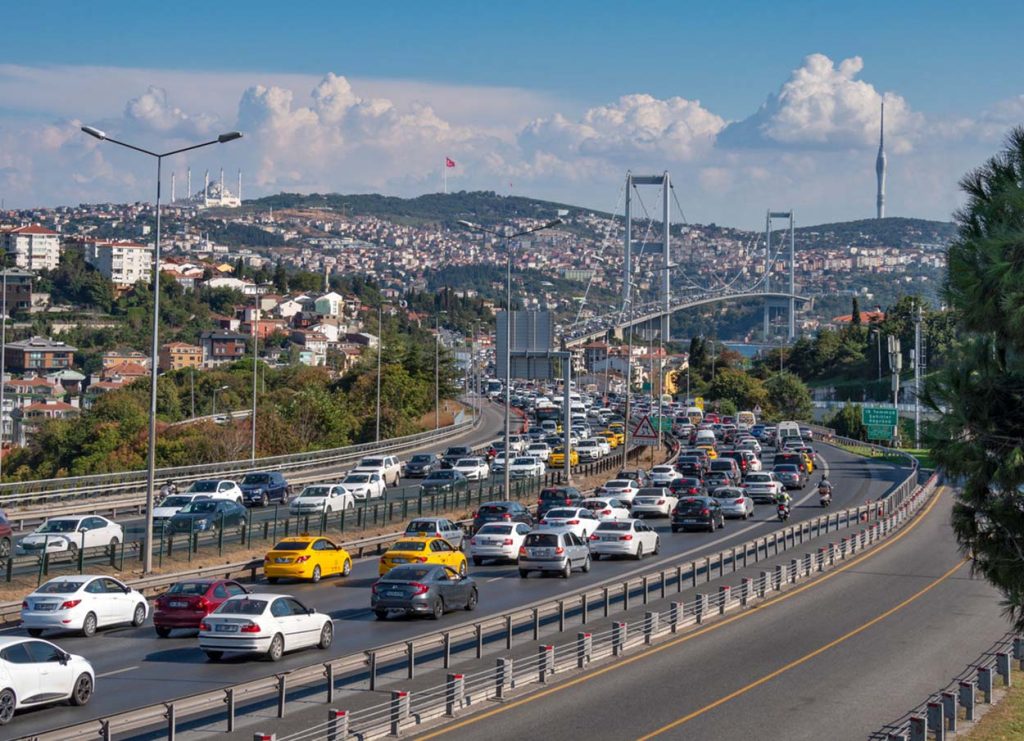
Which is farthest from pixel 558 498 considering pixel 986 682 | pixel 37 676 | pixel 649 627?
pixel 37 676

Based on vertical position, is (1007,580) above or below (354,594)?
above

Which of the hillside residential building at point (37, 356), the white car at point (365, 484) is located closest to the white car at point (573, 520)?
the white car at point (365, 484)

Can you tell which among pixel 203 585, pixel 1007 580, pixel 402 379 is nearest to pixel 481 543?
pixel 203 585

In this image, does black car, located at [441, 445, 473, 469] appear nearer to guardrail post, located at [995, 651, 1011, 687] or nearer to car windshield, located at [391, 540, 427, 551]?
car windshield, located at [391, 540, 427, 551]

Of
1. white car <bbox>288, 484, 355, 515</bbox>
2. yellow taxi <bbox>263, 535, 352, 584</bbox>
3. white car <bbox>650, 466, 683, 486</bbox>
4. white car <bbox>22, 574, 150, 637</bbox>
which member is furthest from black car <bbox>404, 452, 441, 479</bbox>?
white car <bbox>22, 574, 150, 637</bbox>

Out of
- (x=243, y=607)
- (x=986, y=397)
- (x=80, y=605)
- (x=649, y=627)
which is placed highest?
(x=986, y=397)

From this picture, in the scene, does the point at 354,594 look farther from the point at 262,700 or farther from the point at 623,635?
the point at 262,700

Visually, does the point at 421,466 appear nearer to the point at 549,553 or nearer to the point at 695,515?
the point at 695,515
